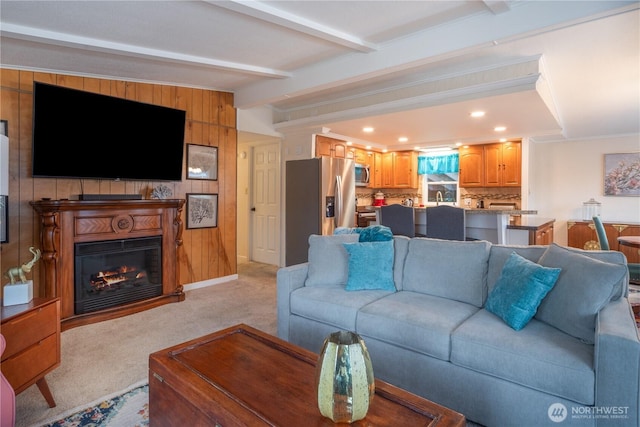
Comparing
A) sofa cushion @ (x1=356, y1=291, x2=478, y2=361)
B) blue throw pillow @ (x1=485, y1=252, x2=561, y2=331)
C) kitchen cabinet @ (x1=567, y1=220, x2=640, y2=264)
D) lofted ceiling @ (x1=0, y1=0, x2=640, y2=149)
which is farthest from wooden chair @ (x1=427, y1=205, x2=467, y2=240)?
kitchen cabinet @ (x1=567, y1=220, x2=640, y2=264)

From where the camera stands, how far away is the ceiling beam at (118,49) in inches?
104

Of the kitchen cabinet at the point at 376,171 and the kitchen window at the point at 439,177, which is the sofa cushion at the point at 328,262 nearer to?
the kitchen cabinet at the point at 376,171

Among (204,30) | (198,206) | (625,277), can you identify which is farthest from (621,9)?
(198,206)

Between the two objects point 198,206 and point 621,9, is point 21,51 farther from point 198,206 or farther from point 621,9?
point 621,9

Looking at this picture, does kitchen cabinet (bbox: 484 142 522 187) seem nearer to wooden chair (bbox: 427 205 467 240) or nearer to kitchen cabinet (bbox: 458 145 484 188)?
kitchen cabinet (bbox: 458 145 484 188)

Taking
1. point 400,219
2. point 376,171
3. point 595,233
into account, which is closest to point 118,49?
point 400,219

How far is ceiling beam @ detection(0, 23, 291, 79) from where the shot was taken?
264 centimetres

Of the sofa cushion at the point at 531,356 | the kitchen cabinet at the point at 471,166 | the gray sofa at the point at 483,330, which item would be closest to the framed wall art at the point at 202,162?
the gray sofa at the point at 483,330

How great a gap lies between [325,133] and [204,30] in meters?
2.92

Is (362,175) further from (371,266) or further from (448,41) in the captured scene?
(371,266)

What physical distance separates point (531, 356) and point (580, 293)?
1.49 feet

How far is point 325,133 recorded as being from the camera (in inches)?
219

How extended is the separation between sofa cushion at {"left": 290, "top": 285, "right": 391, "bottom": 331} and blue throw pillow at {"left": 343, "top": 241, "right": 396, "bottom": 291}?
8cm

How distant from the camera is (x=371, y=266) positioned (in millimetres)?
2732
